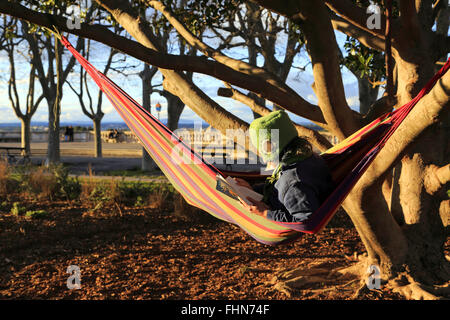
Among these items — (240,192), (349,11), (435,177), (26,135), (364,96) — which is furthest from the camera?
(26,135)

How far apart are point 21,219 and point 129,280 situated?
2.22 metres

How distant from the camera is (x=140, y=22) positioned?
9.39 feet

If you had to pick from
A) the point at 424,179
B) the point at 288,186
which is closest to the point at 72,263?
the point at 288,186

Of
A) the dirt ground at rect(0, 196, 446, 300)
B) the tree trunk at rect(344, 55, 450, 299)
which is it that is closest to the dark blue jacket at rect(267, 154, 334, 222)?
the tree trunk at rect(344, 55, 450, 299)

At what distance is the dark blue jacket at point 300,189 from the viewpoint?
184cm

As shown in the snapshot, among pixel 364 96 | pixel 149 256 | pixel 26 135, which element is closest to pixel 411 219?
pixel 149 256

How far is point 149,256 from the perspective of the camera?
3.50 m

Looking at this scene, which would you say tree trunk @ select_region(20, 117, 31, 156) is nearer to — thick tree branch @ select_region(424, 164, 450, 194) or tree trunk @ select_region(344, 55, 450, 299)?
tree trunk @ select_region(344, 55, 450, 299)

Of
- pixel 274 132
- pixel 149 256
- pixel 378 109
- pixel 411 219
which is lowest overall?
pixel 149 256

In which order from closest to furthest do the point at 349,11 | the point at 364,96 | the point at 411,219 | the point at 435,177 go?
1. the point at 349,11
2. the point at 435,177
3. the point at 411,219
4. the point at 364,96

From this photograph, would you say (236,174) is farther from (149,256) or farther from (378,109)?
(149,256)

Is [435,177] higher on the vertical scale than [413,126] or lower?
lower

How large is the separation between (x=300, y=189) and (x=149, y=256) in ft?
7.02
